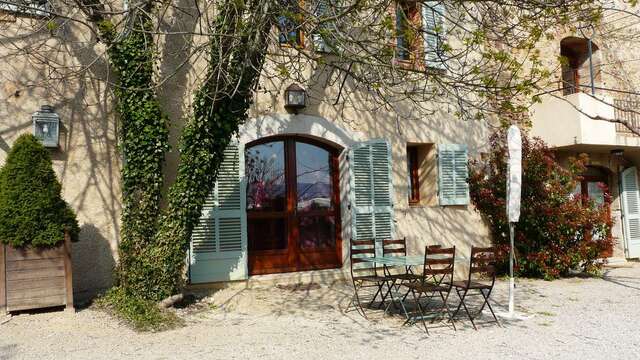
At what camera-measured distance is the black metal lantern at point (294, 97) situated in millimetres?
8086

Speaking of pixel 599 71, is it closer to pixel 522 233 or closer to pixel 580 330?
pixel 522 233

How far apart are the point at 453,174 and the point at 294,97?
10.9 feet

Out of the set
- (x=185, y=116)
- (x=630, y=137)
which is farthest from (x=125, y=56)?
(x=630, y=137)

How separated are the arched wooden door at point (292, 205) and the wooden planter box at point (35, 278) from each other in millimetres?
2747

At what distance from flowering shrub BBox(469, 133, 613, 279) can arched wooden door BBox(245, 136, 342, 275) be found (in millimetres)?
2878

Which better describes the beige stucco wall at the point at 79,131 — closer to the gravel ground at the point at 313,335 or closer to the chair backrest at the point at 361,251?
the gravel ground at the point at 313,335

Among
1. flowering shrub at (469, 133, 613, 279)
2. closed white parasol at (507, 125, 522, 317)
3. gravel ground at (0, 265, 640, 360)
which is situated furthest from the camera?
flowering shrub at (469, 133, 613, 279)

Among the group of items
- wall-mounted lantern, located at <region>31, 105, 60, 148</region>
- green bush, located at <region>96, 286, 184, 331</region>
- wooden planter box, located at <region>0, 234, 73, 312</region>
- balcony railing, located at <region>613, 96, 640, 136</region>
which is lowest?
green bush, located at <region>96, 286, 184, 331</region>

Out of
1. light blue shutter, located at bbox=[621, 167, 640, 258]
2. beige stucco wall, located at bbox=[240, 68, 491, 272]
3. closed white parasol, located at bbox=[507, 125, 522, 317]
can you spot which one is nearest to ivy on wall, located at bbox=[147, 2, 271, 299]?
beige stucco wall, located at bbox=[240, 68, 491, 272]

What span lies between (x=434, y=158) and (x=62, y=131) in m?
5.98

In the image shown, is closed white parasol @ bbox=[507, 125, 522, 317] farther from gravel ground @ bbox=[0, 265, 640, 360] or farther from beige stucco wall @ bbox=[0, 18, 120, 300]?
beige stucco wall @ bbox=[0, 18, 120, 300]

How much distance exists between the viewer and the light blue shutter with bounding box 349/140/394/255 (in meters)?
8.70

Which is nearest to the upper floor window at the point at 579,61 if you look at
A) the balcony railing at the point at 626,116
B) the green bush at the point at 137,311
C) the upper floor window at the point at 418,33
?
the balcony railing at the point at 626,116

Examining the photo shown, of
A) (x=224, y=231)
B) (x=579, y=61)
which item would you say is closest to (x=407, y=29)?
(x=224, y=231)
